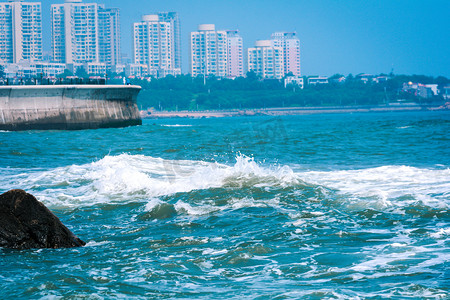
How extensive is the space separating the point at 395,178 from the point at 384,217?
Result: 590cm

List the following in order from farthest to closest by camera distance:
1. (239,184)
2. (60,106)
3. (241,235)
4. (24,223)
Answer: (60,106), (239,184), (241,235), (24,223)

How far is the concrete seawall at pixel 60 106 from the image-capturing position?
2062 inches

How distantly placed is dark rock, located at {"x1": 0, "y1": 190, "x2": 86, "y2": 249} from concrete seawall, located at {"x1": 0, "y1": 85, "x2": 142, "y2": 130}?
44.1 meters

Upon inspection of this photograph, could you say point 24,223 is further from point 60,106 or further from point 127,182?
point 60,106

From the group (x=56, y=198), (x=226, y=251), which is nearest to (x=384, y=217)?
(x=226, y=251)

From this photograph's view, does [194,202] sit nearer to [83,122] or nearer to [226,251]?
[226,251]

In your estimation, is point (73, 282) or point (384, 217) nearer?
point (73, 282)

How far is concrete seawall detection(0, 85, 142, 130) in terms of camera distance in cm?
5238

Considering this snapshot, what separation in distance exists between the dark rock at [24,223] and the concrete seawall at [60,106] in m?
44.1

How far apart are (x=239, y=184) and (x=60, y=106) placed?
41.0 metres

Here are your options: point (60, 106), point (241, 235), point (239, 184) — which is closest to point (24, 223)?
point (241, 235)

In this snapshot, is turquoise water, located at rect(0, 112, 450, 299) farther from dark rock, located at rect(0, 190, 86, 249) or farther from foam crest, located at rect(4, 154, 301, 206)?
dark rock, located at rect(0, 190, 86, 249)

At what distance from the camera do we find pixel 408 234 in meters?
10.7

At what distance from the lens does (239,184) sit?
16688 mm
